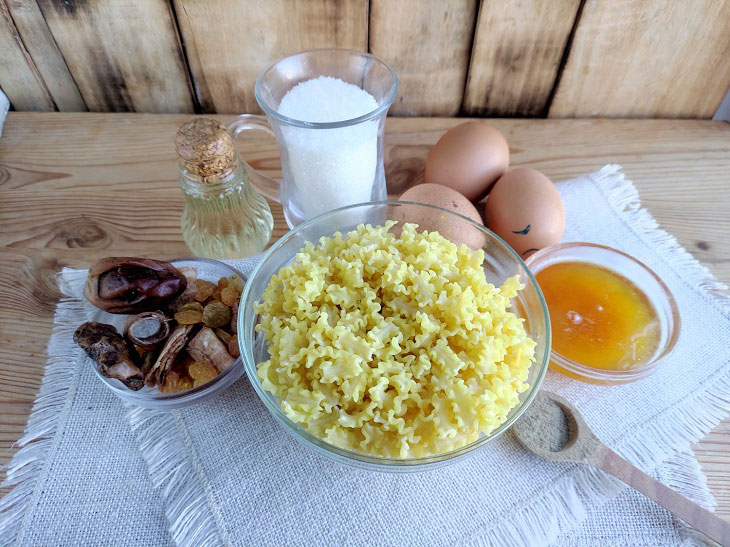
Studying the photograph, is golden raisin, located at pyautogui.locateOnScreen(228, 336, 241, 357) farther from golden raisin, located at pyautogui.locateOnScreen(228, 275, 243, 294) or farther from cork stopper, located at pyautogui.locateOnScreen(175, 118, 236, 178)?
cork stopper, located at pyautogui.locateOnScreen(175, 118, 236, 178)

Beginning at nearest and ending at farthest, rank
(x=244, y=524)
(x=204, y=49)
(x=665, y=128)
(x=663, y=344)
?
(x=244, y=524)
(x=663, y=344)
(x=204, y=49)
(x=665, y=128)

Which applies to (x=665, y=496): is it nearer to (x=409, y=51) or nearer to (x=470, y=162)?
(x=470, y=162)

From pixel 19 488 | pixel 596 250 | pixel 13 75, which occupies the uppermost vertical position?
pixel 13 75

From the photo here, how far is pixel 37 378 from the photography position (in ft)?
2.72

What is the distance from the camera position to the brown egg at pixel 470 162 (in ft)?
3.22

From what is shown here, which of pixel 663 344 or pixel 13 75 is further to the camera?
pixel 13 75

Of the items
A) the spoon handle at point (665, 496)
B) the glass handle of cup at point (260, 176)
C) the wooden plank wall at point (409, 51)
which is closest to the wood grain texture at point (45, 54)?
the wooden plank wall at point (409, 51)

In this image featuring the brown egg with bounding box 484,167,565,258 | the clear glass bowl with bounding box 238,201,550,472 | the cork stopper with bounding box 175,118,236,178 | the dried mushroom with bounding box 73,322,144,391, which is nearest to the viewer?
the clear glass bowl with bounding box 238,201,550,472

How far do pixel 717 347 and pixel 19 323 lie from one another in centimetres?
120

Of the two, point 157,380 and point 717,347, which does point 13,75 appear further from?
point 717,347

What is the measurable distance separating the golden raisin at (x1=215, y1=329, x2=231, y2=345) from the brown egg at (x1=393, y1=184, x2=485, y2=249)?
1.09ft

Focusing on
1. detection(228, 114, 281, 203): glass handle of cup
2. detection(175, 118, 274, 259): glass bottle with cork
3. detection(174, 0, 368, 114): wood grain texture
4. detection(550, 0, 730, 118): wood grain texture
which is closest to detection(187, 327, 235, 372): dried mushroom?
detection(175, 118, 274, 259): glass bottle with cork

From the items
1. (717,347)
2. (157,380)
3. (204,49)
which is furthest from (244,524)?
(204,49)

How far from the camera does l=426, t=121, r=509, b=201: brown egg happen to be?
98cm
